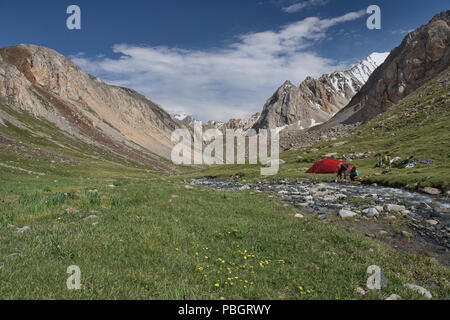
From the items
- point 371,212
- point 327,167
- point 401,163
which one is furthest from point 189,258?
point 327,167

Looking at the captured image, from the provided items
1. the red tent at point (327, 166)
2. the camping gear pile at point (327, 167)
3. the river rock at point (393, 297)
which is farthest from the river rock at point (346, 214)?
the red tent at point (327, 166)

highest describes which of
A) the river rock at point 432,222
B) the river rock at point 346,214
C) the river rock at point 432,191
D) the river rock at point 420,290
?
the river rock at point 432,191

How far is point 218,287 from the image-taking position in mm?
5508

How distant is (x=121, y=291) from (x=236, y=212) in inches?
310

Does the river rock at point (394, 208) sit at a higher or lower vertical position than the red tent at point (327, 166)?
lower

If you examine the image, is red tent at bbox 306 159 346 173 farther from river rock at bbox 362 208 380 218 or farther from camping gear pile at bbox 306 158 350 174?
river rock at bbox 362 208 380 218

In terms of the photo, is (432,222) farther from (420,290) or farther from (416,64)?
(416,64)

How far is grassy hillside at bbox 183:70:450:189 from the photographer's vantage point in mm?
21383

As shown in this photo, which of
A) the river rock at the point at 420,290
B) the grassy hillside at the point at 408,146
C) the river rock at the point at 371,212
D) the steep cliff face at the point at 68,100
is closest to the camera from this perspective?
the river rock at the point at 420,290

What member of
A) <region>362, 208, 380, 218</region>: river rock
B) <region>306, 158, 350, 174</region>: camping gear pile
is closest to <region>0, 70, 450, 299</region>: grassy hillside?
<region>362, 208, 380, 218</region>: river rock

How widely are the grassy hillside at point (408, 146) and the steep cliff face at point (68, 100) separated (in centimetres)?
9582

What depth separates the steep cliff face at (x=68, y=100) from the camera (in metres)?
106

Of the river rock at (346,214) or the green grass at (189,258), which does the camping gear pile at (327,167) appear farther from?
the green grass at (189,258)
